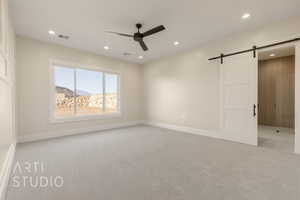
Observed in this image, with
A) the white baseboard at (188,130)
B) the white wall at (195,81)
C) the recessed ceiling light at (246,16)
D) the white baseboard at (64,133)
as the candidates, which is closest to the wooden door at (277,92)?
the white wall at (195,81)

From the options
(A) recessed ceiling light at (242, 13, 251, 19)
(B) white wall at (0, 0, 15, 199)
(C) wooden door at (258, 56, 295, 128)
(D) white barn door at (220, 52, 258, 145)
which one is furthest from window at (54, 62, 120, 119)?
(C) wooden door at (258, 56, 295, 128)

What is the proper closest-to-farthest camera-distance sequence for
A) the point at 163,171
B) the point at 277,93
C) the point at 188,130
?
the point at 163,171
the point at 188,130
the point at 277,93

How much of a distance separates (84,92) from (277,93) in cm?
761

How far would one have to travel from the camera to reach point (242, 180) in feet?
6.55

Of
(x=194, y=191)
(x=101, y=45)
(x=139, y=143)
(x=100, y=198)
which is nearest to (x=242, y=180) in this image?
(x=194, y=191)

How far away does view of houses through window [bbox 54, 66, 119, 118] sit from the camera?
4598 mm

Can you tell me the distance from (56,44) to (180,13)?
3862mm

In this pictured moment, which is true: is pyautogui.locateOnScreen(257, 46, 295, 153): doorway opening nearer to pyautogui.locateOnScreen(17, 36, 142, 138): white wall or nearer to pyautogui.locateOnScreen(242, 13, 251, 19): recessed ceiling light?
pyautogui.locateOnScreen(242, 13, 251, 19): recessed ceiling light

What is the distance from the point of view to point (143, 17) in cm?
299

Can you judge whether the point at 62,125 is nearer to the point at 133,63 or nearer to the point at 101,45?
the point at 101,45

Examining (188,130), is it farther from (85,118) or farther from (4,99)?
(4,99)

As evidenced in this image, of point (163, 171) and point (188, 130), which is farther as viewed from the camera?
point (188, 130)

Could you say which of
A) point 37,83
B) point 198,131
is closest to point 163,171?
point 198,131

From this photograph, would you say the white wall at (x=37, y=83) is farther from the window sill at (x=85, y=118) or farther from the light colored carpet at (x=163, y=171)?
the light colored carpet at (x=163, y=171)
